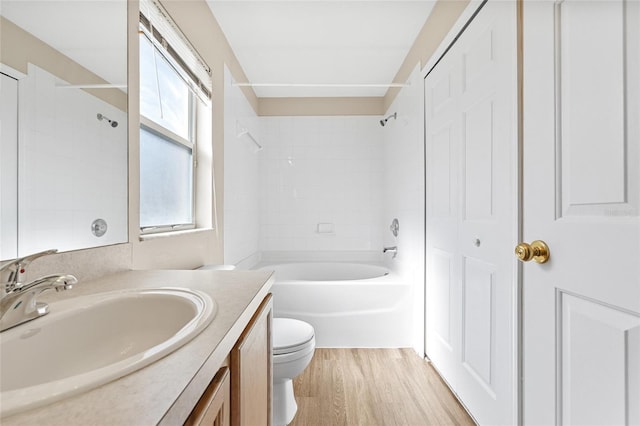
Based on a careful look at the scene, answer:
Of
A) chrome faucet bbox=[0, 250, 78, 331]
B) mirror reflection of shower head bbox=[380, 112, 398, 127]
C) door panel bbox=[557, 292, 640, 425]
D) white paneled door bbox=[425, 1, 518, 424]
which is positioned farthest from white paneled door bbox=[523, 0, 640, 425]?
mirror reflection of shower head bbox=[380, 112, 398, 127]

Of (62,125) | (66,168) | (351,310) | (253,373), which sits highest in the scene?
(62,125)

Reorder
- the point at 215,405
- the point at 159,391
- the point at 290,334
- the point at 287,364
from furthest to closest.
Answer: the point at 290,334 < the point at 287,364 < the point at 215,405 < the point at 159,391

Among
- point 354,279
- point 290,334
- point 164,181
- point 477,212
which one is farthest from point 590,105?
point 354,279

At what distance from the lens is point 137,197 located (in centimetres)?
120

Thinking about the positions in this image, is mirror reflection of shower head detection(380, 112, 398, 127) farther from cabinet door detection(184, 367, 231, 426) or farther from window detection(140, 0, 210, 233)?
cabinet door detection(184, 367, 231, 426)

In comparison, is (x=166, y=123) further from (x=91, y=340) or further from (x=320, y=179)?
(x=320, y=179)

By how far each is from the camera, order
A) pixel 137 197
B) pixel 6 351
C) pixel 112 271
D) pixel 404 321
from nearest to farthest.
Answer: pixel 6 351, pixel 112 271, pixel 137 197, pixel 404 321

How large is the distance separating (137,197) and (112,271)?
1.00 ft

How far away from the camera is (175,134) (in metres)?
1.68

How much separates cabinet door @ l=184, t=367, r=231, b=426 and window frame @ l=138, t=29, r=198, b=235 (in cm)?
91

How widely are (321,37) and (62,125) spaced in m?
1.86

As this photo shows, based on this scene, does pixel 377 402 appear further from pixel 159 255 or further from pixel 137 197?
pixel 137 197

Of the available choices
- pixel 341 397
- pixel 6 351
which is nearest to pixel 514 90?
pixel 6 351

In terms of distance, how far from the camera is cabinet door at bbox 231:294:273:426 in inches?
27.2
